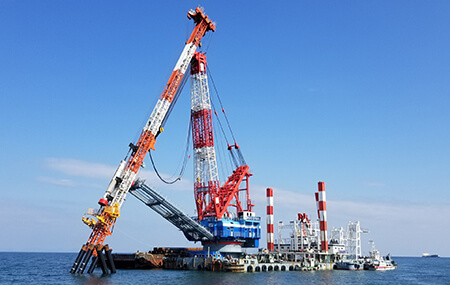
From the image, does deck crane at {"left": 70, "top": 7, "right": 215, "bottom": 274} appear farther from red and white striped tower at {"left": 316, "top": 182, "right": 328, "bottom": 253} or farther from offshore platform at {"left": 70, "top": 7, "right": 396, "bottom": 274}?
red and white striped tower at {"left": 316, "top": 182, "right": 328, "bottom": 253}

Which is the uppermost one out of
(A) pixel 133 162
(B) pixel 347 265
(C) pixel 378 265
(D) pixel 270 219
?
(A) pixel 133 162

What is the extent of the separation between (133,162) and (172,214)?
1261cm

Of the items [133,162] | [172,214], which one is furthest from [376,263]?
[133,162]

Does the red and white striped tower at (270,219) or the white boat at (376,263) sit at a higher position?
the red and white striped tower at (270,219)

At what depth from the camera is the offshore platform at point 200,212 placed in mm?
68938

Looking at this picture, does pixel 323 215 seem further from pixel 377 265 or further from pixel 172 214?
pixel 172 214

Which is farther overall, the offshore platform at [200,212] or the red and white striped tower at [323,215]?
the red and white striped tower at [323,215]

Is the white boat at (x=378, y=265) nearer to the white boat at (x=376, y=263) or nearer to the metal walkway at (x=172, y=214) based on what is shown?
the white boat at (x=376, y=263)

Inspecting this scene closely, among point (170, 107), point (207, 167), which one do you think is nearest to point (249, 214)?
point (207, 167)

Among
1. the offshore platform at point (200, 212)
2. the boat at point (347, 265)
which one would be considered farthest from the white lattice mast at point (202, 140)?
the boat at point (347, 265)

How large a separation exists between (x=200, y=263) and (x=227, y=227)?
29.1ft

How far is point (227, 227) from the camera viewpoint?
81.2m

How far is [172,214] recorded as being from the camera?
75.9m

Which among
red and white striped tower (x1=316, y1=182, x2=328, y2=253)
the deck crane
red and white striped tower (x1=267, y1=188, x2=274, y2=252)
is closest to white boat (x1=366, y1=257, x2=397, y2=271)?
red and white striped tower (x1=316, y1=182, x2=328, y2=253)
